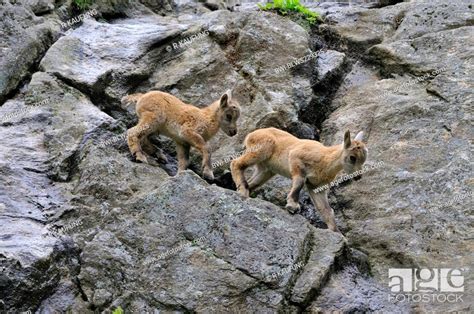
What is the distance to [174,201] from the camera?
13.9 m

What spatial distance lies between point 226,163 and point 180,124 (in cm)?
158

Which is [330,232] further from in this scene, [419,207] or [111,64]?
[111,64]

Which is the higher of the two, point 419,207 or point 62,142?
point 62,142

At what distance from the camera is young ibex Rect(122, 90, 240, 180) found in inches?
620

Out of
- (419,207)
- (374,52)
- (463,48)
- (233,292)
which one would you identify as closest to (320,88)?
(374,52)

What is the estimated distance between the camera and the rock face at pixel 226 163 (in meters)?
12.7

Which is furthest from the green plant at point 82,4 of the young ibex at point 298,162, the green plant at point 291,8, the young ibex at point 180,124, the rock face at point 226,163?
the young ibex at point 298,162

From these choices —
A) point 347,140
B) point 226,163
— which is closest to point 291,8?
point 226,163

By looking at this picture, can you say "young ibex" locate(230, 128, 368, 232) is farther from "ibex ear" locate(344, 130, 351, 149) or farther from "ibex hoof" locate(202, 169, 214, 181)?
"ibex hoof" locate(202, 169, 214, 181)

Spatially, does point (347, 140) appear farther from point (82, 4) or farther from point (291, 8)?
point (82, 4)

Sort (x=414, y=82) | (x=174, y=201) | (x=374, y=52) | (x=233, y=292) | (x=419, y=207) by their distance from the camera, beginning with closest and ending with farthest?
(x=233, y=292) < (x=174, y=201) < (x=419, y=207) < (x=414, y=82) < (x=374, y=52)

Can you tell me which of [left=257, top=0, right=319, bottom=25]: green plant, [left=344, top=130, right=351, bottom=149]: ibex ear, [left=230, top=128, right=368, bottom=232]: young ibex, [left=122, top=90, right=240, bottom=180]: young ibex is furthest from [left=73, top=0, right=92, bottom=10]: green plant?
[left=344, top=130, right=351, bottom=149]: ibex ear

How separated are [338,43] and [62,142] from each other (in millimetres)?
9397

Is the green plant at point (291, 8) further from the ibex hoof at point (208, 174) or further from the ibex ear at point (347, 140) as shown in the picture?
the ibex hoof at point (208, 174)
